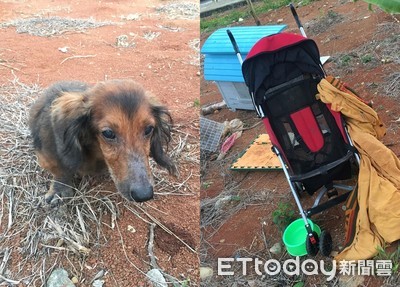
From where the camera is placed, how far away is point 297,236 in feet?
11.7

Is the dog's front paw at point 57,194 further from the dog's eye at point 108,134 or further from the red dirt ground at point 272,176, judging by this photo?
the red dirt ground at point 272,176

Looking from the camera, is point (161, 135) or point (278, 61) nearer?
point (161, 135)

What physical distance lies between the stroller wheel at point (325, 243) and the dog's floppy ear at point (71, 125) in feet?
5.81

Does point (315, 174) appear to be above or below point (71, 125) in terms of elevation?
below

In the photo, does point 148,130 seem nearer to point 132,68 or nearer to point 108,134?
point 108,134

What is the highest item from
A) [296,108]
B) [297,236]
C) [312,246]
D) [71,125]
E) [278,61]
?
[278,61]

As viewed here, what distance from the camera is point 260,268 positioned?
11.5 feet

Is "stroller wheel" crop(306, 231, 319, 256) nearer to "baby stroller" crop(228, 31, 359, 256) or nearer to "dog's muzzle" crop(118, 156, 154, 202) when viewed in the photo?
"baby stroller" crop(228, 31, 359, 256)

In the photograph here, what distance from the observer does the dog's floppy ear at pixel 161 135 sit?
326 cm

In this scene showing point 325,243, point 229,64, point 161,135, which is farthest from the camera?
point 229,64

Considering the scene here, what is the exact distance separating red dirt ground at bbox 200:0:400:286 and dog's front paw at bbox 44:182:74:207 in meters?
1.16

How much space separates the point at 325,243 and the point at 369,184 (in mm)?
526

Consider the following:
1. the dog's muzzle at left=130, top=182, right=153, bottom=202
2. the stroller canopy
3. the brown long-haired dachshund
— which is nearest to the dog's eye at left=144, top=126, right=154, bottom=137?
the brown long-haired dachshund

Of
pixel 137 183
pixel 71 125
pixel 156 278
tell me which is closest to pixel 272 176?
pixel 156 278
